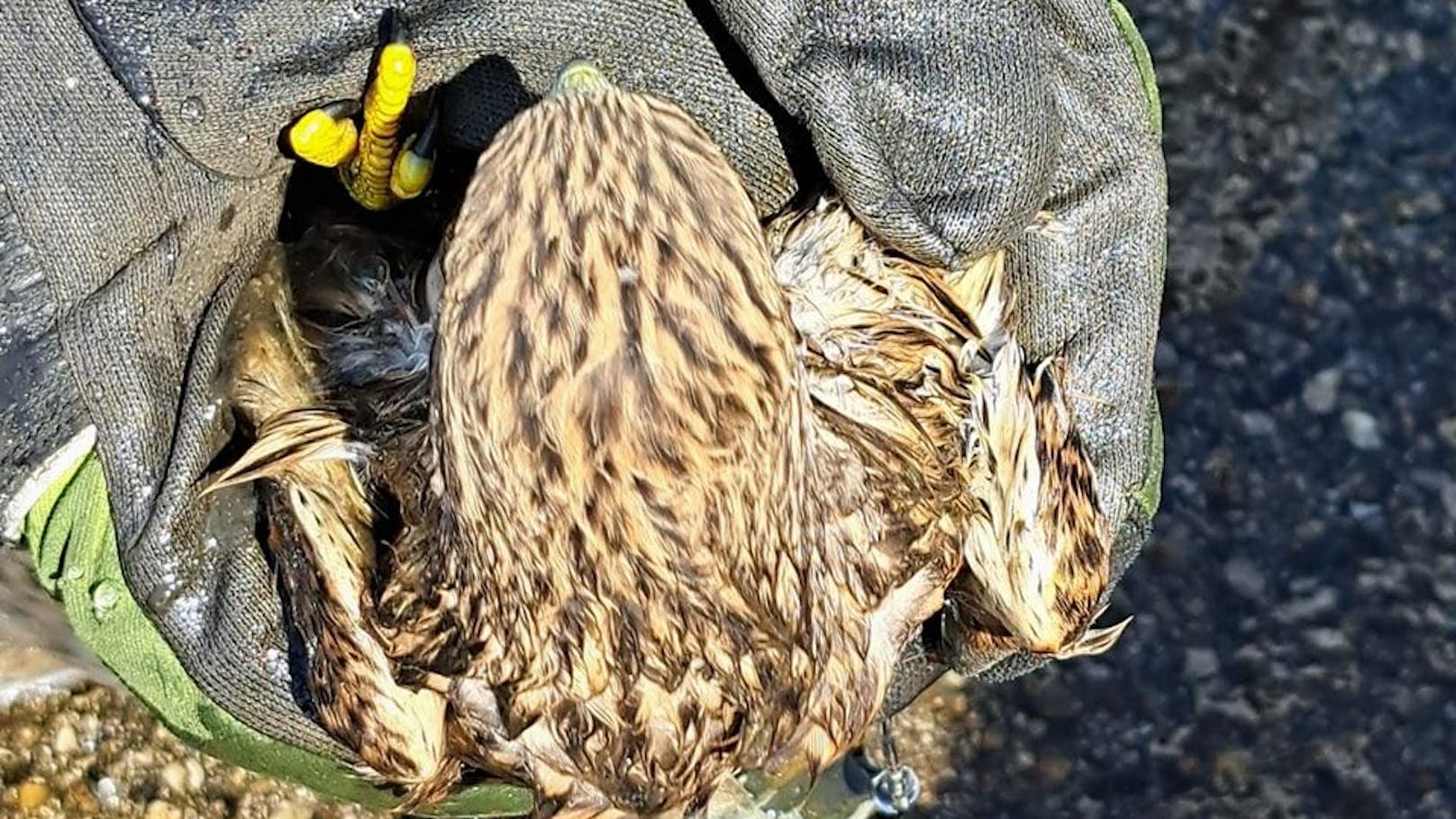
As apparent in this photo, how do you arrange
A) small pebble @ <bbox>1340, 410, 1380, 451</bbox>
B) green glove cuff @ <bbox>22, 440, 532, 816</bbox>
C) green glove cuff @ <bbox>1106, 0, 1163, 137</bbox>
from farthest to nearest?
small pebble @ <bbox>1340, 410, 1380, 451</bbox>
green glove cuff @ <bbox>1106, 0, 1163, 137</bbox>
green glove cuff @ <bbox>22, 440, 532, 816</bbox>

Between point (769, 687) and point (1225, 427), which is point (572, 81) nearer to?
point (769, 687)

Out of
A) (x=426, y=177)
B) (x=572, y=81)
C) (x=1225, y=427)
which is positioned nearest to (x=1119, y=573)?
(x=1225, y=427)

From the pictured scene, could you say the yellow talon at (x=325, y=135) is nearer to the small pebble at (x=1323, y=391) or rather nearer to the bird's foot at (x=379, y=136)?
the bird's foot at (x=379, y=136)

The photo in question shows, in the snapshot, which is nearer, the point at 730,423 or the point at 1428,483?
the point at 730,423

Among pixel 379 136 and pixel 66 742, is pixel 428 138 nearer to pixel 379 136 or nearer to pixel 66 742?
pixel 379 136

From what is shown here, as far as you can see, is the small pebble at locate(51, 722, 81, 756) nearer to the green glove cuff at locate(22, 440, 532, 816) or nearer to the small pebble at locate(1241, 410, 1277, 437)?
the green glove cuff at locate(22, 440, 532, 816)

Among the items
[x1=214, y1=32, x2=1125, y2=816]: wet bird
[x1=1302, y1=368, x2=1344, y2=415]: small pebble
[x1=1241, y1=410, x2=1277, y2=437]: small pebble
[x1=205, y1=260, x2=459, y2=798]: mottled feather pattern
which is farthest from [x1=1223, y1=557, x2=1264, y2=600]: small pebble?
[x1=205, y1=260, x2=459, y2=798]: mottled feather pattern

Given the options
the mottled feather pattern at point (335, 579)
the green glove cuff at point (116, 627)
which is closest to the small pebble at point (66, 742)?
the green glove cuff at point (116, 627)
